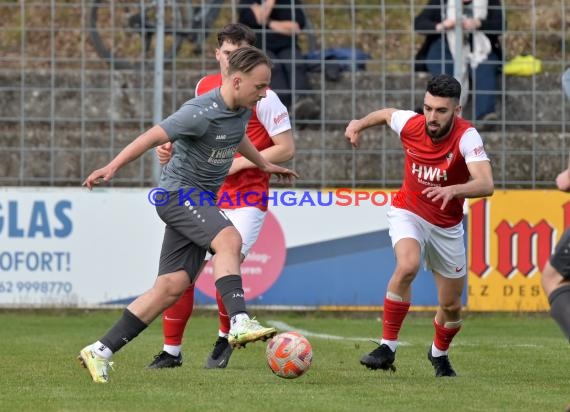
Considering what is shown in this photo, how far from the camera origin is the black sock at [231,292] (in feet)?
25.4

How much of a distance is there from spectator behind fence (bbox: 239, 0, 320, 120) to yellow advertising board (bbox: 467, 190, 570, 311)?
2.35m

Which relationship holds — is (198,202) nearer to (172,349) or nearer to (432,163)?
(172,349)

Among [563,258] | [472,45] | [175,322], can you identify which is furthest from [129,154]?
[472,45]

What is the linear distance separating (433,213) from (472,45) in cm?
599

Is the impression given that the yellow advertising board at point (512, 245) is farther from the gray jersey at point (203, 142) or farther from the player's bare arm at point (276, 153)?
the gray jersey at point (203, 142)

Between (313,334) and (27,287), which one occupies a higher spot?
(27,287)

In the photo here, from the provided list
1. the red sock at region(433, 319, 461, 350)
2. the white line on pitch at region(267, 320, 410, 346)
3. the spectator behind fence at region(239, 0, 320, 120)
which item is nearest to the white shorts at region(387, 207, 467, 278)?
the red sock at region(433, 319, 461, 350)

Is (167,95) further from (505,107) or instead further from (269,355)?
(269,355)

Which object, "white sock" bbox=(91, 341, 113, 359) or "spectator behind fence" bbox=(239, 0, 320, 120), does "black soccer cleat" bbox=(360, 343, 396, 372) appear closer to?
"white sock" bbox=(91, 341, 113, 359)

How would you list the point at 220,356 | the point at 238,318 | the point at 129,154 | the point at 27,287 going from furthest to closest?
the point at 27,287 < the point at 220,356 < the point at 238,318 < the point at 129,154

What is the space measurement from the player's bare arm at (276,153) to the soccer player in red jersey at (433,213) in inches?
23.4

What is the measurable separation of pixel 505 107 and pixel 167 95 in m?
3.73

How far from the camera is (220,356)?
9.29 m

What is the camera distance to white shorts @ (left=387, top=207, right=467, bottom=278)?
898 cm
